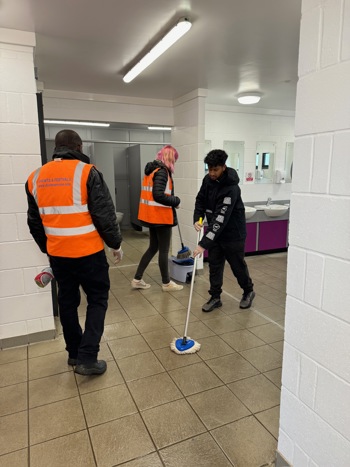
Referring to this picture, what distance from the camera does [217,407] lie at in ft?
6.31

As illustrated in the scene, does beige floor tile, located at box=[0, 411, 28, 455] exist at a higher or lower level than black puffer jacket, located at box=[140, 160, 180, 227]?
lower

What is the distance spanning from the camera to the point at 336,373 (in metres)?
1.15

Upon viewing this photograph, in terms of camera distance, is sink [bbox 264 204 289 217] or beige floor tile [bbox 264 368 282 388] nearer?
beige floor tile [bbox 264 368 282 388]

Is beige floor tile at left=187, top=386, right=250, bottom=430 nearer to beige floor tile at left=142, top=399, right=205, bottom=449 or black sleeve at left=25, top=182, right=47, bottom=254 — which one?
beige floor tile at left=142, top=399, right=205, bottom=449

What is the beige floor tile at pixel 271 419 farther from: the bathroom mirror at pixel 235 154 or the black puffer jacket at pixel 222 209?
the bathroom mirror at pixel 235 154

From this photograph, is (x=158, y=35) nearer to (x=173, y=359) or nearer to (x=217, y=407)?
(x=173, y=359)

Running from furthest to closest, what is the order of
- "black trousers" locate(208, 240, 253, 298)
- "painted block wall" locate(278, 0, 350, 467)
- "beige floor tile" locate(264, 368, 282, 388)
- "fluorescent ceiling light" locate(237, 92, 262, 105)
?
"fluorescent ceiling light" locate(237, 92, 262, 105), "black trousers" locate(208, 240, 253, 298), "beige floor tile" locate(264, 368, 282, 388), "painted block wall" locate(278, 0, 350, 467)

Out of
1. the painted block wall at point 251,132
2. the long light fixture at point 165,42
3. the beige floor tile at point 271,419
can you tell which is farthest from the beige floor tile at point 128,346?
the painted block wall at point 251,132

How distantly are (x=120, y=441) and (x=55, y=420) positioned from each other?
42cm

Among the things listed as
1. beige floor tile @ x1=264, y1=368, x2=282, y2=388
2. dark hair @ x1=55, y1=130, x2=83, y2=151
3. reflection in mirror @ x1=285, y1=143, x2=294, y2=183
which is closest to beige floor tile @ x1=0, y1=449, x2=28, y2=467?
beige floor tile @ x1=264, y1=368, x2=282, y2=388

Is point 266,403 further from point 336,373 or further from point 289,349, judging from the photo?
point 336,373

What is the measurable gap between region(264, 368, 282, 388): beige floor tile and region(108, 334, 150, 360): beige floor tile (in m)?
0.91

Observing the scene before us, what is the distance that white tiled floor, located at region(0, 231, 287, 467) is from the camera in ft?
5.34

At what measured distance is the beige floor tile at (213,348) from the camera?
2459mm
